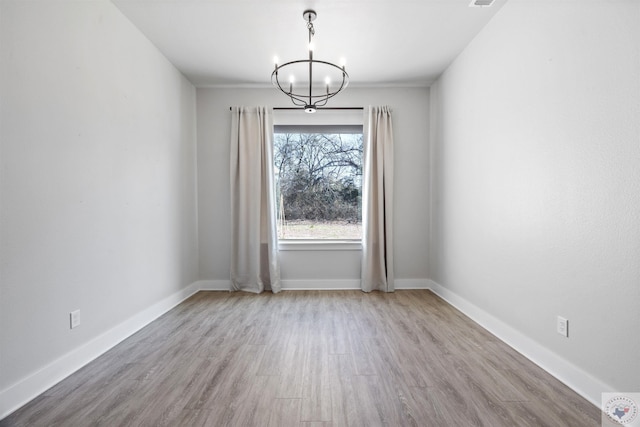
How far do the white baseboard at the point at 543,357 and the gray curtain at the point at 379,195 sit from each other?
44.9 inches

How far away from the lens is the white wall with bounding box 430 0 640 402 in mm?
1623

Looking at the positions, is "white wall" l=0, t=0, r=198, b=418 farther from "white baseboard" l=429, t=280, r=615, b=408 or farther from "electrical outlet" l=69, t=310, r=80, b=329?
"white baseboard" l=429, t=280, r=615, b=408

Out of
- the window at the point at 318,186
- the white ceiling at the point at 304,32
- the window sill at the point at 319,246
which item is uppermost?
the white ceiling at the point at 304,32

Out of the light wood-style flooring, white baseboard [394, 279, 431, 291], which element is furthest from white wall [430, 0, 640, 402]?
white baseboard [394, 279, 431, 291]

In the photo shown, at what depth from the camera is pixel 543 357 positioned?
2.16 metres

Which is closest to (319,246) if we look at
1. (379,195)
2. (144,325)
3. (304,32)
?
(379,195)

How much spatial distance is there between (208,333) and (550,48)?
134 inches

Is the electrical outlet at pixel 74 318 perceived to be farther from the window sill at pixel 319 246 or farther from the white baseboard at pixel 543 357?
the white baseboard at pixel 543 357

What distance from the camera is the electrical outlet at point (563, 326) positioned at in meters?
1.99

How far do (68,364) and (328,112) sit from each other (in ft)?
12.1

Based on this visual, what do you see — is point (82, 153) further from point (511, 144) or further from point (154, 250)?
point (511, 144)

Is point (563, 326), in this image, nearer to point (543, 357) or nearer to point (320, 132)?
point (543, 357)

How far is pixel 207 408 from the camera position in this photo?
1.71m


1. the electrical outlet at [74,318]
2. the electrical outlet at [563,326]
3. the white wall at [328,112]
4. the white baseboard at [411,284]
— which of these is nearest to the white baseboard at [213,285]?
the white wall at [328,112]
